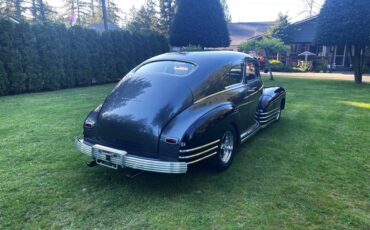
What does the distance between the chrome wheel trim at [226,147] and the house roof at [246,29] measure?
34.6 m

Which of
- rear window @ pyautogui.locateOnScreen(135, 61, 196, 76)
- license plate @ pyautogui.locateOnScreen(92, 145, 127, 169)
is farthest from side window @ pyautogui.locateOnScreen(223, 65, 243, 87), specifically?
license plate @ pyautogui.locateOnScreen(92, 145, 127, 169)

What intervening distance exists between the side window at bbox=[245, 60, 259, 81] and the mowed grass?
1137mm

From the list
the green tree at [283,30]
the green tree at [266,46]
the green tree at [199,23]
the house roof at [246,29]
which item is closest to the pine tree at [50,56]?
the green tree at [199,23]

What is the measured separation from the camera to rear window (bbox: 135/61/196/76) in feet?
13.3

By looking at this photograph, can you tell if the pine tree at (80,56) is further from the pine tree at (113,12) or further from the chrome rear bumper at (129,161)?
the pine tree at (113,12)

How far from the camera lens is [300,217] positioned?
298 centimetres

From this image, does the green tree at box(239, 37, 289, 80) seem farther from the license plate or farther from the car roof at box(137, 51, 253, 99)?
the license plate

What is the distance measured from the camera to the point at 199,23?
18.5 metres

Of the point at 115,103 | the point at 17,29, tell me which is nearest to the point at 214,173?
the point at 115,103

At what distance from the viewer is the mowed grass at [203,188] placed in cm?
292

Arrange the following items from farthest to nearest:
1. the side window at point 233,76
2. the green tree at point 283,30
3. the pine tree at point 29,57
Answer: the green tree at point 283,30 → the pine tree at point 29,57 → the side window at point 233,76

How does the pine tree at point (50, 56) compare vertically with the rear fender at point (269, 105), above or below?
above

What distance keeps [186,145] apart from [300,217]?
1.37 metres

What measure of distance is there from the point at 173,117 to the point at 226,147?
1081 mm
